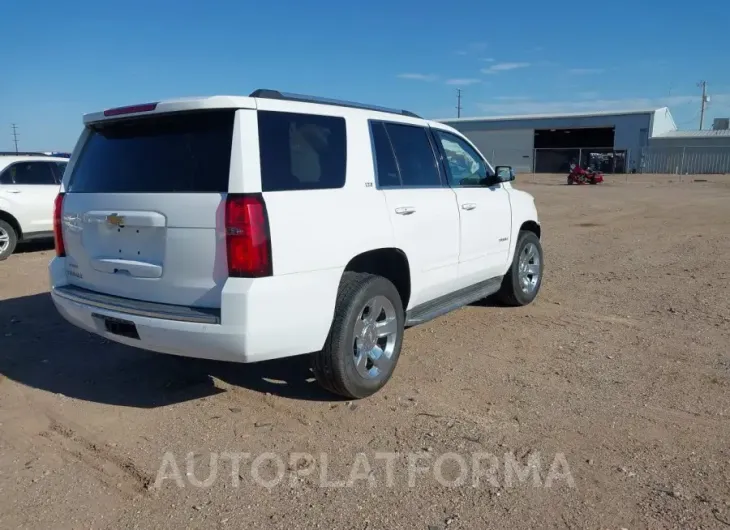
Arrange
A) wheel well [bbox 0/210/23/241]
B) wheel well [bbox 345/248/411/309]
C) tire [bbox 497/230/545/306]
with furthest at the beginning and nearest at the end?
wheel well [bbox 0/210/23/241] → tire [bbox 497/230/545/306] → wheel well [bbox 345/248/411/309]

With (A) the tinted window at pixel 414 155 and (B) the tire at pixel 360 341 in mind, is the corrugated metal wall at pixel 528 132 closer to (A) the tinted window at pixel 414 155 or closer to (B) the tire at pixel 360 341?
(A) the tinted window at pixel 414 155

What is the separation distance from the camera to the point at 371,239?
4.17m

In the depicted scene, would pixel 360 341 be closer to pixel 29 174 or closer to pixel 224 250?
pixel 224 250

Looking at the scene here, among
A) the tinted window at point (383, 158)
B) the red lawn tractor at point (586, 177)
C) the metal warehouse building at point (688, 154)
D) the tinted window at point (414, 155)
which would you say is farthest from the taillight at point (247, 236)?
the metal warehouse building at point (688, 154)

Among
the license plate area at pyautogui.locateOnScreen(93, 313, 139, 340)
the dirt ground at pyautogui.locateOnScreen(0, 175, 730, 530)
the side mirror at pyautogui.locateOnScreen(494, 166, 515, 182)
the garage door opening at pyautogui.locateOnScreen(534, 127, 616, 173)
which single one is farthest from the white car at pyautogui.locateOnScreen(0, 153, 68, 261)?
the garage door opening at pyautogui.locateOnScreen(534, 127, 616, 173)

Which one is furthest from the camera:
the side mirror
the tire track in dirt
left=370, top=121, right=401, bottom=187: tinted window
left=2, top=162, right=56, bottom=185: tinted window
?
left=2, top=162, right=56, bottom=185: tinted window

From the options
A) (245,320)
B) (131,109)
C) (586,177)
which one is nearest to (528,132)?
(586,177)

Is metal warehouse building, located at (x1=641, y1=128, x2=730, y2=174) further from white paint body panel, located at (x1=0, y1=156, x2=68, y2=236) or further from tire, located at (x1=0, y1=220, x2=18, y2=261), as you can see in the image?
tire, located at (x1=0, y1=220, x2=18, y2=261)

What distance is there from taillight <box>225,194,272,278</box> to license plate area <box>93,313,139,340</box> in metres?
0.82

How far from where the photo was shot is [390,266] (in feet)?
15.1

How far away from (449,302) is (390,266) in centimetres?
87

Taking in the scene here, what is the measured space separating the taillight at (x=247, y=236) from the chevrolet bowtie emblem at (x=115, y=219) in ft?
2.84

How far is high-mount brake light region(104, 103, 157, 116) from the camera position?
383cm

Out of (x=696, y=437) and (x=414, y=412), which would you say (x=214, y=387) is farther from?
(x=696, y=437)
